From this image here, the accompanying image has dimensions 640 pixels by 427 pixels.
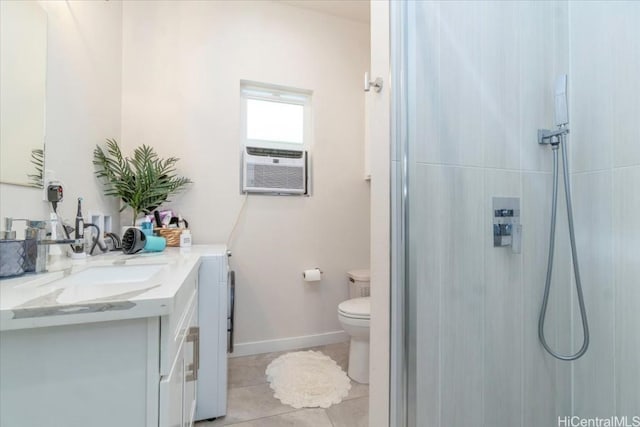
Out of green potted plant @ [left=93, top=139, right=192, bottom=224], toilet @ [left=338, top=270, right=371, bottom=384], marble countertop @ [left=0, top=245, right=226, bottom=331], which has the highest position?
green potted plant @ [left=93, top=139, right=192, bottom=224]

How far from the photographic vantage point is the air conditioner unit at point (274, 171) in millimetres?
2080

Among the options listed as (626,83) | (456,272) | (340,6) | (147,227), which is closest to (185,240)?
(147,227)

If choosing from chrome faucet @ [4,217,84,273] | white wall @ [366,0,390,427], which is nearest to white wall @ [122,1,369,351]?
chrome faucet @ [4,217,84,273]

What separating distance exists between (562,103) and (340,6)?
6.27 feet

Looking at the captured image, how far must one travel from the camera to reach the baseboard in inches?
80.6

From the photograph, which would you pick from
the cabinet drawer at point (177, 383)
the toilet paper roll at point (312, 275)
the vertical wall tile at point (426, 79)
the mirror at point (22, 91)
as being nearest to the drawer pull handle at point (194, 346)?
the cabinet drawer at point (177, 383)

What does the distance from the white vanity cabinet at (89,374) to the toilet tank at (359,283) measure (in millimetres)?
1657

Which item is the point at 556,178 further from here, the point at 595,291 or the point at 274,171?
the point at 274,171

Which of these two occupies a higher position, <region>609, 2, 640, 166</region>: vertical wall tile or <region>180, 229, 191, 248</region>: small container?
<region>609, 2, 640, 166</region>: vertical wall tile

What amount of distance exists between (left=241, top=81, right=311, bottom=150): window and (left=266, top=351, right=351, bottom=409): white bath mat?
1.68 m

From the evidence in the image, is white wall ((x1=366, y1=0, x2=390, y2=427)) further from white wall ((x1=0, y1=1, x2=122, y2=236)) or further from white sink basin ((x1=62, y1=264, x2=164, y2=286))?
white wall ((x1=0, y1=1, x2=122, y2=236))

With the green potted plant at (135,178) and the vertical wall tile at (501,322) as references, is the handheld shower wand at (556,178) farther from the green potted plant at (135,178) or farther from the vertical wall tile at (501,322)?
the green potted plant at (135,178)

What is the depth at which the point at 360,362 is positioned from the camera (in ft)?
5.59

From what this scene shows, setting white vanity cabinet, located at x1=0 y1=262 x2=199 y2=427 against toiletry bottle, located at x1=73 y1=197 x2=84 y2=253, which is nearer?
white vanity cabinet, located at x1=0 y1=262 x2=199 y2=427
